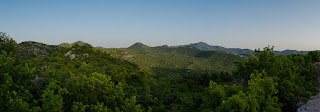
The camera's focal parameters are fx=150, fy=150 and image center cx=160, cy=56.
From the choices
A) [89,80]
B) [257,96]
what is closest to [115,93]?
[89,80]

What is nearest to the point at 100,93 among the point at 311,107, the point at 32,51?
the point at 311,107

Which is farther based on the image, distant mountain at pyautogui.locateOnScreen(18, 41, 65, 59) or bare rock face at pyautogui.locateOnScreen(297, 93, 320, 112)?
distant mountain at pyautogui.locateOnScreen(18, 41, 65, 59)

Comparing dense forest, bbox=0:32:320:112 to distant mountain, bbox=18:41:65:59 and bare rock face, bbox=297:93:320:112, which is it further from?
distant mountain, bbox=18:41:65:59

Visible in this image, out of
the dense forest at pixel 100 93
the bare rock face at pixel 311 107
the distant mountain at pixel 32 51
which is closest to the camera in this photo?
the dense forest at pixel 100 93

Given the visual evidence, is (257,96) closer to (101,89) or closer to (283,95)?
(283,95)

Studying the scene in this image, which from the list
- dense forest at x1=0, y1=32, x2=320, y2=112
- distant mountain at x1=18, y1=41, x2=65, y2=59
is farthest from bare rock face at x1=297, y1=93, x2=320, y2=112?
distant mountain at x1=18, y1=41, x2=65, y2=59

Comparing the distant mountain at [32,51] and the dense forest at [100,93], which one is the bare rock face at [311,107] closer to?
the dense forest at [100,93]

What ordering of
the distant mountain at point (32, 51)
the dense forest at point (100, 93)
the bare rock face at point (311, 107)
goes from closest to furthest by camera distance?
Result: the dense forest at point (100, 93), the bare rock face at point (311, 107), the distant mountain at point (32, 51)

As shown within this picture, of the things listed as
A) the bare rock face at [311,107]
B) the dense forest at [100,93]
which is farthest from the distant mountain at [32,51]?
the bare rock face at [311,107]

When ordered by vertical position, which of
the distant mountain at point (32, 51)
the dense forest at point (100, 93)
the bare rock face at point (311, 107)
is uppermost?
the distant mountain at point (32, 51)

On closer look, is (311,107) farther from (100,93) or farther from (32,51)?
(32,51)

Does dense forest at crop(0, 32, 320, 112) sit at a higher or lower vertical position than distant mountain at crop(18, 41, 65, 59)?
lower
